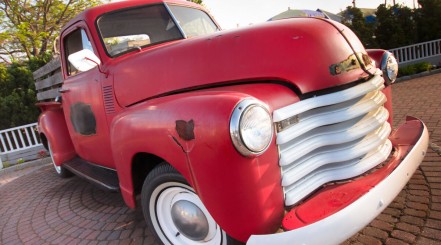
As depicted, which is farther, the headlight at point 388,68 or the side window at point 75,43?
the side window at point 75,43

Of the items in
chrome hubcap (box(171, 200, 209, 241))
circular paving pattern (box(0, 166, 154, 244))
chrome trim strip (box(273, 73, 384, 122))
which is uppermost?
chrome trim strip (box(273, 73, 384, 122))

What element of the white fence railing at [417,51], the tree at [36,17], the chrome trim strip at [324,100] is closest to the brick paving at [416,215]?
the chrome trim strip at [324,100]

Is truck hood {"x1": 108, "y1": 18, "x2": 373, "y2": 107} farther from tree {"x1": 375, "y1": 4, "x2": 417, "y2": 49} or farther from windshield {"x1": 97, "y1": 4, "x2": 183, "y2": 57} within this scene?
tree {"x1": 375, "y1": 4, "x2": 417, "y2": 49}

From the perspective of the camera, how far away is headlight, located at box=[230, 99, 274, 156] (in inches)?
55.3

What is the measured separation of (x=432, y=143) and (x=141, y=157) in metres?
3.18

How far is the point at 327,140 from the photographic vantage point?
5.58 ft

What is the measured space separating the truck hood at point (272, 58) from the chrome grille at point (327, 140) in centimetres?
12

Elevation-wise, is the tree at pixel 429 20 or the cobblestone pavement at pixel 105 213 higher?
the tree at pixel 429 20

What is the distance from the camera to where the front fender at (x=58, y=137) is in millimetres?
3938

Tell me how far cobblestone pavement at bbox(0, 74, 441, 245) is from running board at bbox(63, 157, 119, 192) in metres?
0.41

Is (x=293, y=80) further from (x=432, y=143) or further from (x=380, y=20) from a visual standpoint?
(x=380, y=20)

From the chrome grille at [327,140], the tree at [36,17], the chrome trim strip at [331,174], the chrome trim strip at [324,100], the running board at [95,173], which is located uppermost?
the tree at [36,17]

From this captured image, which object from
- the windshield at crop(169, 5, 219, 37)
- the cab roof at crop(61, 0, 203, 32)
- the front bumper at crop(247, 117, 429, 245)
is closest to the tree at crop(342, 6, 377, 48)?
the windshield at crop(169, 5, 219, 37)

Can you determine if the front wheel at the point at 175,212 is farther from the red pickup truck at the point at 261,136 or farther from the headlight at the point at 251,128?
the headlight at the point at 251,128
